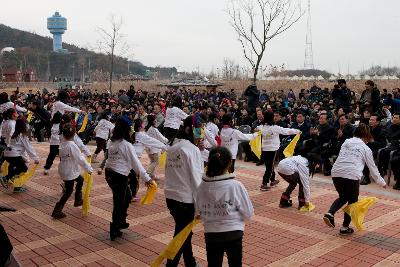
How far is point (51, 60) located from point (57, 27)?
2231 centimetres

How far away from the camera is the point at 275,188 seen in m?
10.4

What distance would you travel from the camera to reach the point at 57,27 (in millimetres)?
123812

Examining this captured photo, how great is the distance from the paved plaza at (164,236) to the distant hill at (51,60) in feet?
209

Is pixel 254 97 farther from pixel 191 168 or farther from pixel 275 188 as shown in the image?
pixel 191 168

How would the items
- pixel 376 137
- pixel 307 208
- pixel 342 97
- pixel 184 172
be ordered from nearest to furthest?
1. pixel 184 172
2. pixel 307 208
3. pixel 376 137
4. pixel 342 97

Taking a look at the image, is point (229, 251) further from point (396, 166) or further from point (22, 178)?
point (396, 166)

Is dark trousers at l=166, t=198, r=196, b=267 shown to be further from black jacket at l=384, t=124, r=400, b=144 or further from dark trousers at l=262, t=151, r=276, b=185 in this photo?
black jacket at l=384, t=124, r=400, b=144

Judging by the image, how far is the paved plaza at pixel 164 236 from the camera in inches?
242

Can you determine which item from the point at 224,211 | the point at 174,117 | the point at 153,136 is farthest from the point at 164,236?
the point at 174,117

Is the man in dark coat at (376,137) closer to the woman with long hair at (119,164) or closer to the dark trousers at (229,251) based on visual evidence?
the woman with long hair at (119,164)

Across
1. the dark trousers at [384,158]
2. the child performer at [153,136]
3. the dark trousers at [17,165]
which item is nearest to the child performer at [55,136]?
the dark trousers at [17,165]

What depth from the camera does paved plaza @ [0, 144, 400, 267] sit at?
6.16m

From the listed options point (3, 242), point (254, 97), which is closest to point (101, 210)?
point (3, 242)

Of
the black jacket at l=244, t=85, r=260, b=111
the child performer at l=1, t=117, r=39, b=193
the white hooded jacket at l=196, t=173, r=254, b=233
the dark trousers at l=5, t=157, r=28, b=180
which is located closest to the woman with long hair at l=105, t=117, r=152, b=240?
the white hooded jacket at l=196, t=173, r=254, b=233
